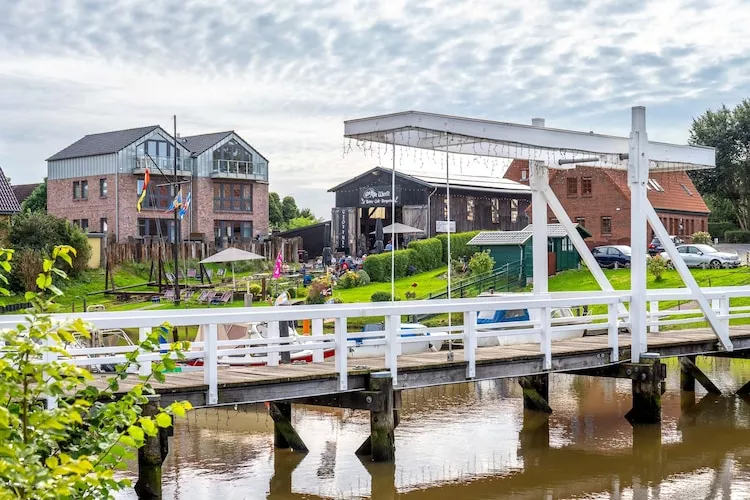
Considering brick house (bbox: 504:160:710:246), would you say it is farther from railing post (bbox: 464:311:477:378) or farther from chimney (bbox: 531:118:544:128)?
railing post (bbox: 464:311:477:378)

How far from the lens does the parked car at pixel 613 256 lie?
159 feet

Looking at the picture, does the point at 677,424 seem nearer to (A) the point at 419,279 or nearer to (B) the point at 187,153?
(A) the point at 419,279

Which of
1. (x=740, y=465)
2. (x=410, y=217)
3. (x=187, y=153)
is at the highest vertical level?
(x=187, y=153)

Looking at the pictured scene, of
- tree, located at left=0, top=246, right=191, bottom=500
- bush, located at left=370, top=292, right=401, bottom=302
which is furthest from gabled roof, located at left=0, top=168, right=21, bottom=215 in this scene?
tree, located at left=0, top=246, right=191, bottom=500

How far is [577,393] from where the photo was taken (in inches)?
900

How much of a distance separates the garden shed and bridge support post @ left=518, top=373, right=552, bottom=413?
24.5 meters

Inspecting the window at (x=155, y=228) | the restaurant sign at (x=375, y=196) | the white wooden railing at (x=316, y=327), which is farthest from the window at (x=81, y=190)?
the white wooden railing at (x=316, y=327)

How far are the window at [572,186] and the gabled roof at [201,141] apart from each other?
2305cm

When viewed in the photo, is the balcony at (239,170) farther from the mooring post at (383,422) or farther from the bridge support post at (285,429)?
the mooring post at (383,422)

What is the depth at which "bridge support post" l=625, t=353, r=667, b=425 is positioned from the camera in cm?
1811

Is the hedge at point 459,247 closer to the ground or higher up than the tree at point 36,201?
closer to the ground

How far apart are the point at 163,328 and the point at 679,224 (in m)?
56.9

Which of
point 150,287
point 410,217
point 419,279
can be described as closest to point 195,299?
point 150,287

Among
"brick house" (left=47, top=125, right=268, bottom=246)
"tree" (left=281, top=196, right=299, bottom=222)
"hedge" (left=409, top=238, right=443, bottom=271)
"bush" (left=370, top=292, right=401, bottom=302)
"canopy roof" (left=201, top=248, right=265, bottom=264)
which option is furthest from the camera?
"tree" (left=281, top=196, right=299, bottom=222)
